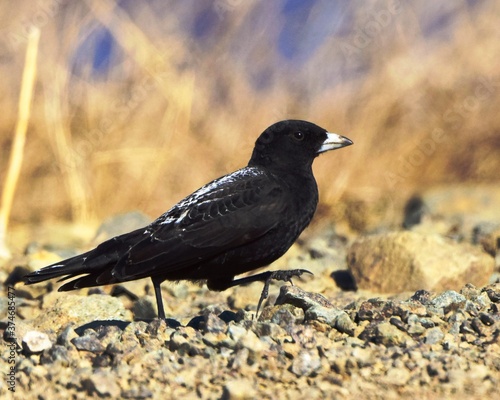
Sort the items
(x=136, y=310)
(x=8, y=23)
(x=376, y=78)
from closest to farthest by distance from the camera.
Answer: (x=136, y=310)
(x=8, y=23)
(x=376, y=78)

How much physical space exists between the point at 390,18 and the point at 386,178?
175cm

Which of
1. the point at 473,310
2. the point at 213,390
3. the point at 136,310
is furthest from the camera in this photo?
the point at 136,310

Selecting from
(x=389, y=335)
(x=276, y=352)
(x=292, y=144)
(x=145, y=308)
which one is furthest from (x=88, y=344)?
(x=145, y=308)

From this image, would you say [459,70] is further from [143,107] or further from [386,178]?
[143,107]

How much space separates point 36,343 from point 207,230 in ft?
4.13

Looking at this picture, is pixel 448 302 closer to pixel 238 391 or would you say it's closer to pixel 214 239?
pixel 214 239

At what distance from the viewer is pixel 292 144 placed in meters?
5.87

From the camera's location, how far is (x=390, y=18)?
34.9 feet

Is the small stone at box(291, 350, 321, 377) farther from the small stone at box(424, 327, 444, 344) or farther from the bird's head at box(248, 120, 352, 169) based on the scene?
the bird's head at box(248, 120, 352, 169)

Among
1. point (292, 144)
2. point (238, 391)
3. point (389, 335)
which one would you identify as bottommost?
point (238, 391)

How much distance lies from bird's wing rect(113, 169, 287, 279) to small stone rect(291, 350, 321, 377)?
134 cm

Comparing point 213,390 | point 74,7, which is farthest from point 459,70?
point 213,390

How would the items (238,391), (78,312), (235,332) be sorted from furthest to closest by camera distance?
(78,312)
(235,332)
(238,391)

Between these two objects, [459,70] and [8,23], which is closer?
[8,23]
